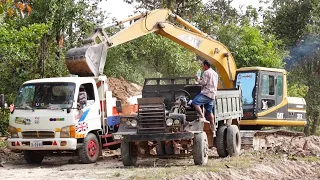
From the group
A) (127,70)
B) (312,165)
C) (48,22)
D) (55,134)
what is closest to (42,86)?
(55,134)

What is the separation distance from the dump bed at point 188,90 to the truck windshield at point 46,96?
231cm

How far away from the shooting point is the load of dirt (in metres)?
20.9

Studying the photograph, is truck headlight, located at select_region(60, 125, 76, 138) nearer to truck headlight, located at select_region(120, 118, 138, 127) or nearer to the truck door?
the truck door

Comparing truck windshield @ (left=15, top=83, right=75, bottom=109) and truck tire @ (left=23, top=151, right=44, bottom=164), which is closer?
truck windshield @ (left=15, top=83, right=75, bottom=109)

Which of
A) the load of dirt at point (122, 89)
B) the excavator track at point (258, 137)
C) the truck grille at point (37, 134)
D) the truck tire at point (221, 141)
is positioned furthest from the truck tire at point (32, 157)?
the excavator track at point (258, 137)

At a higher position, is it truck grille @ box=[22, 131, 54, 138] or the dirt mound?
Result: truck grille @ box=[22, 131, 54, 138]

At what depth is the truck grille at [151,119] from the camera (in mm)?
12604

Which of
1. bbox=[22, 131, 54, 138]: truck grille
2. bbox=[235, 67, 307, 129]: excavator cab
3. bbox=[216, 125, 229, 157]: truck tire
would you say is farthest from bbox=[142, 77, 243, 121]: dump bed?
bbox=[235, 67, 307, 129]: excavator cab

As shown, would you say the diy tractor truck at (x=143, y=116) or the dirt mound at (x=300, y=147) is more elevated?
the diy tractor truck at (x=143, y=116)

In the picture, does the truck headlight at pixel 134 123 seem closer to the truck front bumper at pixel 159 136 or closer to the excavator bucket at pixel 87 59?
the truck front bumper at pixel 159 136

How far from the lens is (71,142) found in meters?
13.6

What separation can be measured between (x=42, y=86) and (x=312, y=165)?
23.4 feet

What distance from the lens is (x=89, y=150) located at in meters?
14.3

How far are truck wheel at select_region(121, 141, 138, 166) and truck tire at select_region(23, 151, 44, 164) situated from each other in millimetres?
2883
